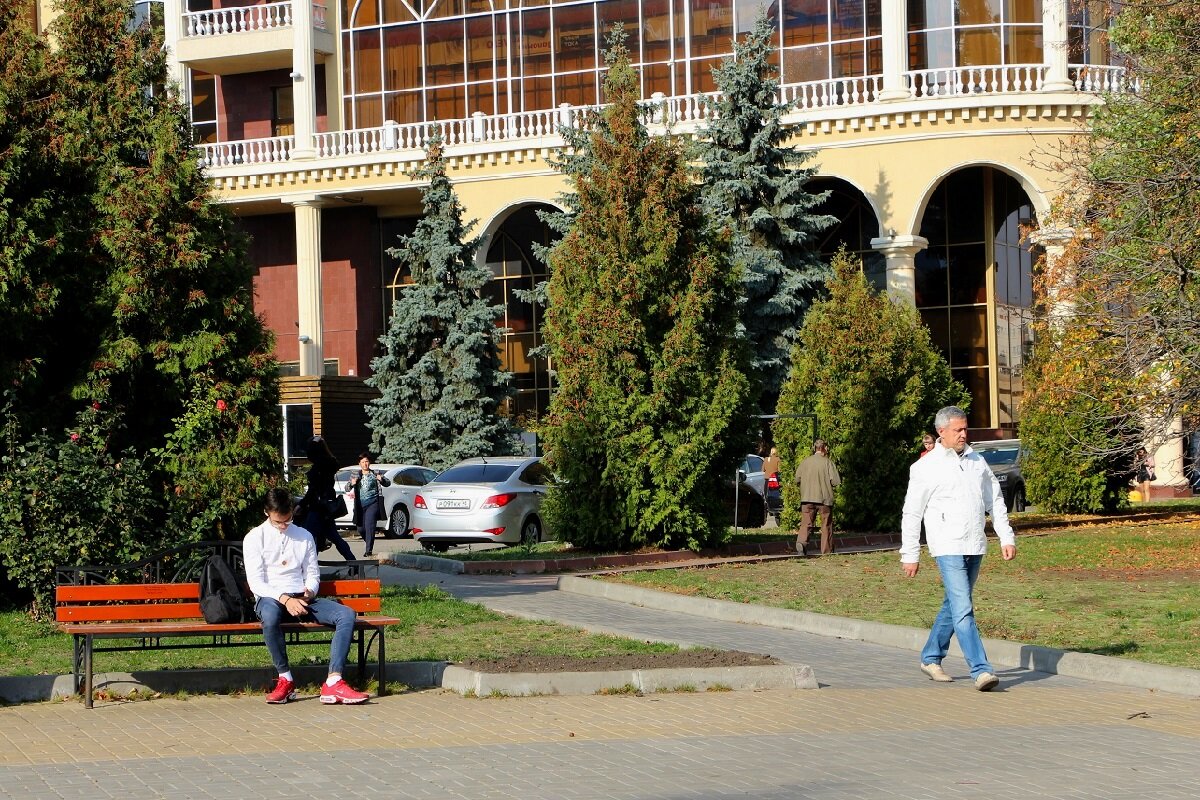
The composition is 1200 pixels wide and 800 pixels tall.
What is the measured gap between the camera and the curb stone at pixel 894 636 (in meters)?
11.8

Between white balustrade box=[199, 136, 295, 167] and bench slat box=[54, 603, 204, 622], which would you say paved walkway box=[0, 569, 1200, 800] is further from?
white balustrade box=[199, 136, 295, 167]

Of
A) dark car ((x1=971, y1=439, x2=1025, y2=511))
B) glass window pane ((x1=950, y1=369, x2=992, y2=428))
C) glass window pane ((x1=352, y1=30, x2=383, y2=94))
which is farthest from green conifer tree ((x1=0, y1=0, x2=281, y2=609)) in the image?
glass window pane ((x1=352, y1=30, x2=383, y2=94))

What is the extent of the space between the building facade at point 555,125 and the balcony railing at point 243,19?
15cm

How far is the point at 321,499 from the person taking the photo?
21094 mm

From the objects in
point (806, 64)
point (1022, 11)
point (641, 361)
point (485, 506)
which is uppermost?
point (1022, 11)

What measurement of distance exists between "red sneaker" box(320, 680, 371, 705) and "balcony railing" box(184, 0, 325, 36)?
4267 cm

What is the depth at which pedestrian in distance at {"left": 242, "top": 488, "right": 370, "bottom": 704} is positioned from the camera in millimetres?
10758

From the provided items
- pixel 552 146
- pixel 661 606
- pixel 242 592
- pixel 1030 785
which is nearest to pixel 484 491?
pixel 661 606

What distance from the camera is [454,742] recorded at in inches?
370

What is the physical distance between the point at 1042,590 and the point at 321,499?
9010mm

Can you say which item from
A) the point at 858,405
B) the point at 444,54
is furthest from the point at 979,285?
the point at 858,405

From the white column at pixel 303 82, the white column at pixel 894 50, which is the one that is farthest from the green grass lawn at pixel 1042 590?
the white column at pixel 303 82

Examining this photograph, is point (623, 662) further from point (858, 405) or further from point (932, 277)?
point (932, 277)

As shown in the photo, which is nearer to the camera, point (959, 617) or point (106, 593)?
point (106, 593)
